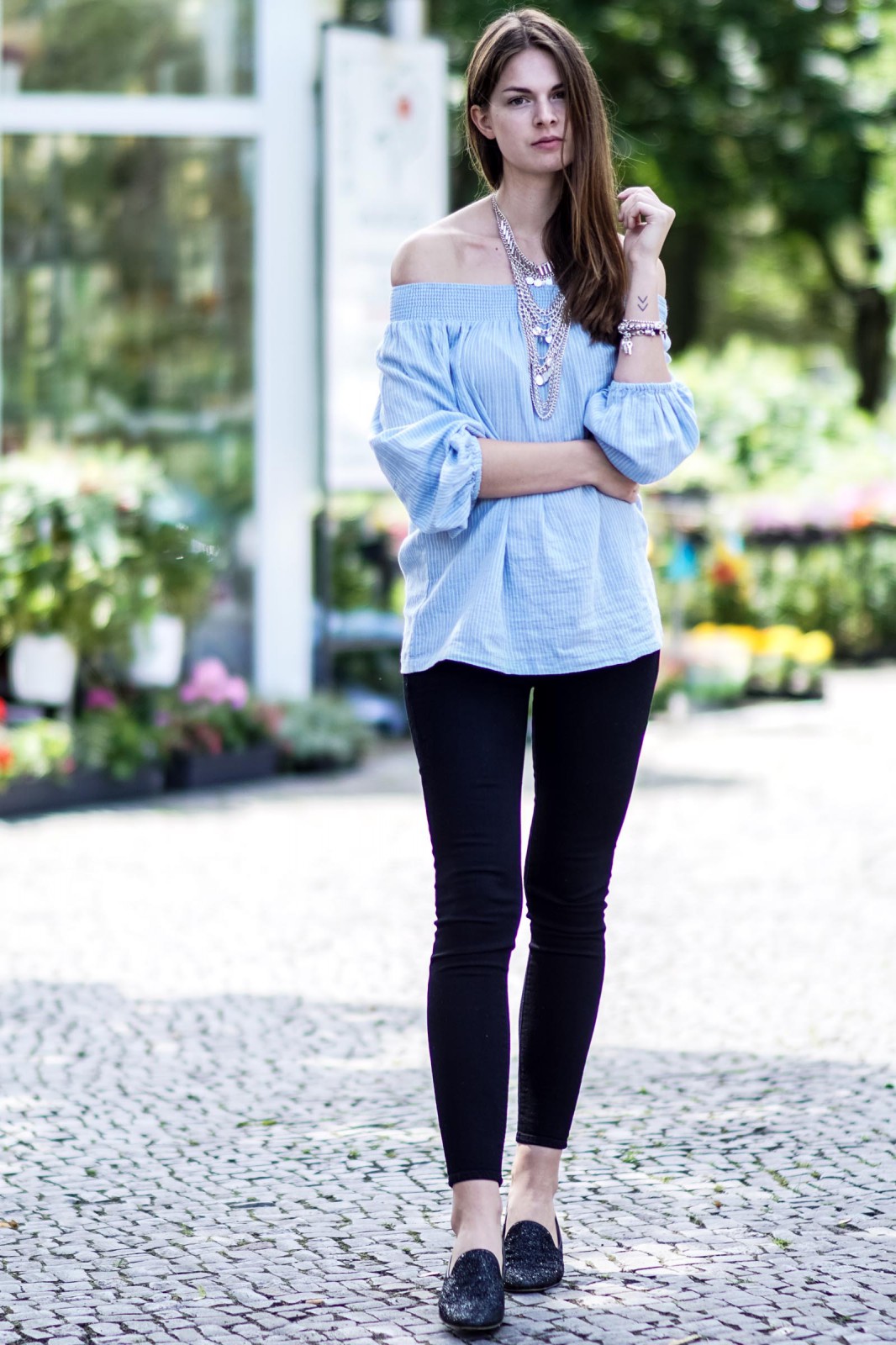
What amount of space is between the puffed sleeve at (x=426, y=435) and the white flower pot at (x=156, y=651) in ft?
18.1

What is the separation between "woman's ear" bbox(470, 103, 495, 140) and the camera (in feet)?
9.90

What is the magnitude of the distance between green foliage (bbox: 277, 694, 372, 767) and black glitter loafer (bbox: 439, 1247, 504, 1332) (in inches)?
251

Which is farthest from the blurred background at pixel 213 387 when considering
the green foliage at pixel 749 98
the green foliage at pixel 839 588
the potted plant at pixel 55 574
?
the green foliage at pixel 749 98

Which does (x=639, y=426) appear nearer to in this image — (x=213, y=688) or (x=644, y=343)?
(x=644, y=343)

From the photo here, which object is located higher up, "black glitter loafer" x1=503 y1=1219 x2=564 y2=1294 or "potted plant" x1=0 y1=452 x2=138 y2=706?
"potted plant" x1=0 y1=452 x2=138 y2=706

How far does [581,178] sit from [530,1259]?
155cm

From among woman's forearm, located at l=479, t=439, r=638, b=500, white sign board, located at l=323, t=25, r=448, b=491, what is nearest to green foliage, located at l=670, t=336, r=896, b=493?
white sign board, located at l=323, t=25, r=448, b=491

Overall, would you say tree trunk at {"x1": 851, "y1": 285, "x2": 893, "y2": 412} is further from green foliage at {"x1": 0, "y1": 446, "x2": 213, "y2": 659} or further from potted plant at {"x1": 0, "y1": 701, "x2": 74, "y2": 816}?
potted plant at {"x1": 0, "y1": 701, "x2": 74, "y2": 816}

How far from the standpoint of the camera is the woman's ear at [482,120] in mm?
3018

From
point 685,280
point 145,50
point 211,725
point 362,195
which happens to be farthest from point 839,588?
point 685,280

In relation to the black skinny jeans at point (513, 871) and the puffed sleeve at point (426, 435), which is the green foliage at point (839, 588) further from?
the puffed sleeve at point (426, 435)

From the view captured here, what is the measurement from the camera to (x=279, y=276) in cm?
990

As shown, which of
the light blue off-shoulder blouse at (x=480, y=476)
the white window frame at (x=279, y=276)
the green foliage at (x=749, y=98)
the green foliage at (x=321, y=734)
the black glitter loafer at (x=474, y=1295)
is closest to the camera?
the black glitter loafer at (x=474, y=1295)

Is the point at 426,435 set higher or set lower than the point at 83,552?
higher
